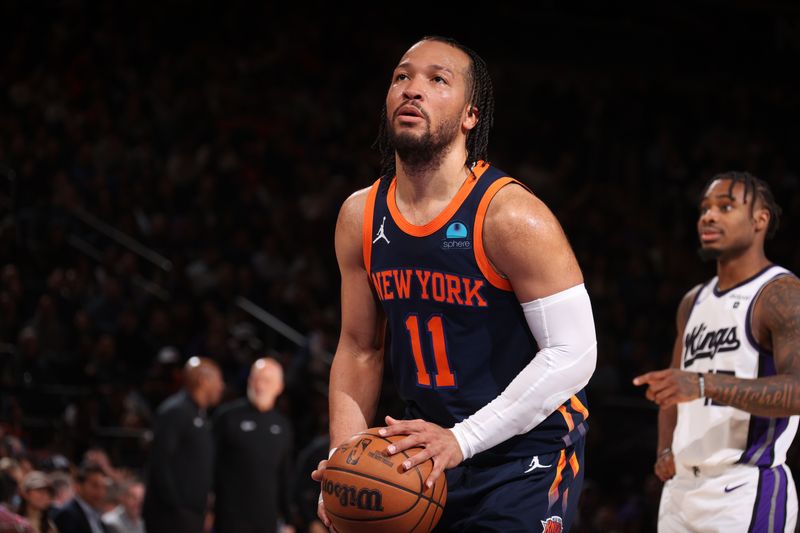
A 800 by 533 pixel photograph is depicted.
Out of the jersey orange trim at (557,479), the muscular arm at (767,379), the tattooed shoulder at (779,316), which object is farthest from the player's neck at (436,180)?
the tattooed shoulder at (779,316)

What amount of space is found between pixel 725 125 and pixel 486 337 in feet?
34.9

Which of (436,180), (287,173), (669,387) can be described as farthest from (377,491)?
(287,173)

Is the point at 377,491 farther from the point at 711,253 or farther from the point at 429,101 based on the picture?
the point at 711,253

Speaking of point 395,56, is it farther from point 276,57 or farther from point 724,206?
point 724,206

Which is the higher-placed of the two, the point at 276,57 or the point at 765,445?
the point at 276,57

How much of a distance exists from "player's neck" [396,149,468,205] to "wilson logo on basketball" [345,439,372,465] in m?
0.73

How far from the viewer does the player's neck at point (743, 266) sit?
169 inches

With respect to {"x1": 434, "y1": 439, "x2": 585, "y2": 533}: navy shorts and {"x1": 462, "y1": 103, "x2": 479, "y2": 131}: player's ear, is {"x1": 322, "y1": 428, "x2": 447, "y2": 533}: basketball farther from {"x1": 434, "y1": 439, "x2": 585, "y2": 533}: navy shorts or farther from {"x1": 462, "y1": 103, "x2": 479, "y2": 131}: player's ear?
{"x1": 462, "y1": 103, "x2": 479, "y2": 131}: player's ear

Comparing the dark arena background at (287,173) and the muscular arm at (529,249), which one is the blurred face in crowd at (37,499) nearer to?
the dark arena background at (287,173)

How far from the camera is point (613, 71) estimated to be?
46.4 ft

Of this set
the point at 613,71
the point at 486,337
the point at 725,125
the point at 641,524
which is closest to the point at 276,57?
the point at 613,71

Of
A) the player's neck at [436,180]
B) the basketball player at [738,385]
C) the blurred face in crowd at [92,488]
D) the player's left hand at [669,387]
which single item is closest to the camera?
the player's neck at [436,180]

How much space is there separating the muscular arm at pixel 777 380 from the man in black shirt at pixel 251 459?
4.16 meters

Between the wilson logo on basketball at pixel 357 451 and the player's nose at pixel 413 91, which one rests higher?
the player's nose at pixel 413 91
